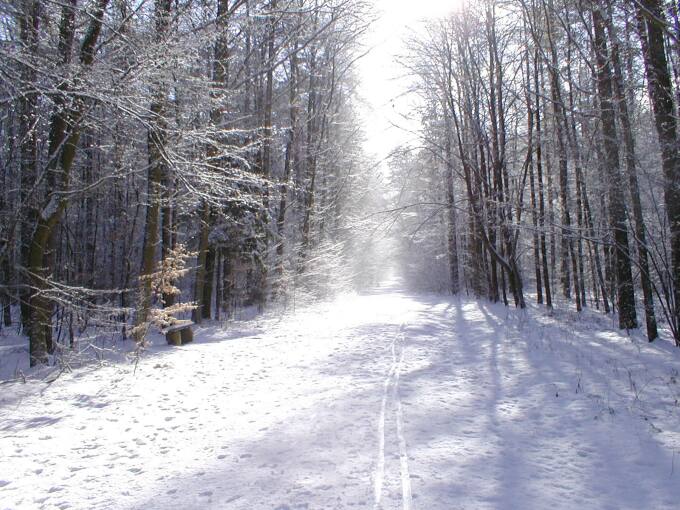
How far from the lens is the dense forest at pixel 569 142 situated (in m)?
7.94

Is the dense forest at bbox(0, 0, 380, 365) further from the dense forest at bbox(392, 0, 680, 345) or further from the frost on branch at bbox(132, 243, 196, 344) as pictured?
the dense forest at bbox(392, 0, 680, 345)

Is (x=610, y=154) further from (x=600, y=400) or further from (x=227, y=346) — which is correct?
(x=227, y=346)

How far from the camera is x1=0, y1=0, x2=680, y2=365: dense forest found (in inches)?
253

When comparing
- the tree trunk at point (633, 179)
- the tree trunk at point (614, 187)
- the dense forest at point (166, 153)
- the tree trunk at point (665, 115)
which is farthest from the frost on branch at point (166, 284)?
the tree trunk at point (665, 115)

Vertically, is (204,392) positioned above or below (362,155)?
below

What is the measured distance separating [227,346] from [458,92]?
15279mm

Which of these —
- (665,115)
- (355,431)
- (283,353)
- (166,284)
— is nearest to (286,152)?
(166,284)

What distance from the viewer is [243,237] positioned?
15.4m

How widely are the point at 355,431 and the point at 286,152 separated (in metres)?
17.2

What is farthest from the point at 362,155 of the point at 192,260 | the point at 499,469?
the point at 499,469

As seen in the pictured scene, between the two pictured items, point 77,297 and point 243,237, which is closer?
point 77,297

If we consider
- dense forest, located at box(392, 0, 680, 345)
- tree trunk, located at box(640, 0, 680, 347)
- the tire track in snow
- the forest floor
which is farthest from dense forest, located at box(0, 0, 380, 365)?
→ tree trunk, located at box(640, 0, 680, 347)

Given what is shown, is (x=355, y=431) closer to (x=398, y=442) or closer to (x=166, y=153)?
(x=398, y=442)

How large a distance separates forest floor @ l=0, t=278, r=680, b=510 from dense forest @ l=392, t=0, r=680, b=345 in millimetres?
2600
